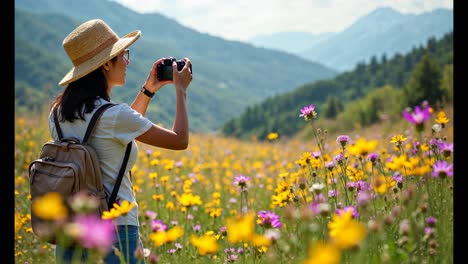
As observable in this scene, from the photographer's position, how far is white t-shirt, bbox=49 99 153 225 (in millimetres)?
2139

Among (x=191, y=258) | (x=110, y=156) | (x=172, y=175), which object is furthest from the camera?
(x=172, y=175)

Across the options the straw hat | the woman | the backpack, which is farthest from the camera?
the straw hat

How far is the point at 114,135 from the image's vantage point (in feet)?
7.04

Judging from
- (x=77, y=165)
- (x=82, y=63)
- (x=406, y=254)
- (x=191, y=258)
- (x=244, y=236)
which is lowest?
(x=191, y=258)

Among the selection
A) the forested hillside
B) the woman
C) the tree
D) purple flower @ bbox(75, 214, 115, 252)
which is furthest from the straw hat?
the forested hillside

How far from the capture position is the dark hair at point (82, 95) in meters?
2.18

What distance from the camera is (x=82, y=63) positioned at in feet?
7.89

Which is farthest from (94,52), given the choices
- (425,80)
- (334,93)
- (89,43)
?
(334,93)

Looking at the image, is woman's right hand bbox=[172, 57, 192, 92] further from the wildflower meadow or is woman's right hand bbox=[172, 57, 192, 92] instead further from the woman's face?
the wildflower meadow

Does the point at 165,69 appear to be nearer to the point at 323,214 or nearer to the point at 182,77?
the point at 182,77

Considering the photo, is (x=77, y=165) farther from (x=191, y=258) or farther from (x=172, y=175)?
(x=172, y=175)

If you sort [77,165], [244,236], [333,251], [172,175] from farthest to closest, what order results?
[172,175], [77,165], [244,236], [333,251]
